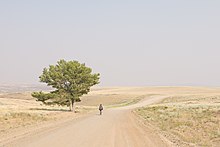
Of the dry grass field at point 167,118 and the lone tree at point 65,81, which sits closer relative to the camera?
the dry grass field at point 167,118

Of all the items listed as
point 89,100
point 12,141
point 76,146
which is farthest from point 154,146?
point 89,100

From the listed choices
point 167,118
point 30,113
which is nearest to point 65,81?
point 30,113

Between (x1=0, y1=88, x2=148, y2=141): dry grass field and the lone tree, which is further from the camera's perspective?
the lone tree

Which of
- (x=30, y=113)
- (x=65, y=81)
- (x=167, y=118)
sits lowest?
(x=167, y=118)

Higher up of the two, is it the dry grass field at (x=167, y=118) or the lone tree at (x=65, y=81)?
the lone tree at (x=65, y=81)

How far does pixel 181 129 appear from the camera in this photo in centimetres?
2558

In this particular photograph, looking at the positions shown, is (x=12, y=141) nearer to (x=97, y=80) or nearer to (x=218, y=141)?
(x=218, y=141)

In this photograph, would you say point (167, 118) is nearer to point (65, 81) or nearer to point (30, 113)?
point (30, 113)

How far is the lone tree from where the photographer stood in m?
58.2

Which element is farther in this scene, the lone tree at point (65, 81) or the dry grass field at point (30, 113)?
the lone tree at point (65, 81)

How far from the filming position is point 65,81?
59.5 m

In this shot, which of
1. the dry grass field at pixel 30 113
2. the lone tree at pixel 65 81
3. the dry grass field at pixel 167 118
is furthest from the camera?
the lone tree at pixel 65 81

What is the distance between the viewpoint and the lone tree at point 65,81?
58.2 m

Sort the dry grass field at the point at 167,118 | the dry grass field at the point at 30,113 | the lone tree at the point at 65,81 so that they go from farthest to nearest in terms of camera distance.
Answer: the lone tree at the point at 65,81
the dry grass field at the point at 30,113
the dry grass field at the point at 167,118
